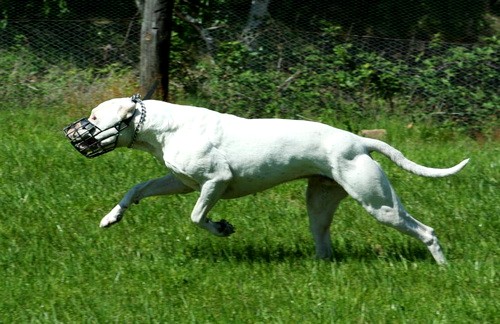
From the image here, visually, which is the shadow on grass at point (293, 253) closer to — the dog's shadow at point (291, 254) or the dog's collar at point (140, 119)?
the dog's shadow at point (291, 254)

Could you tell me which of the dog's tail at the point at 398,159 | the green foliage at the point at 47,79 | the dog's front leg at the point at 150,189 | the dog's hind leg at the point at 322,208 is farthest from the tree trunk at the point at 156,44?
the dog's tail at the point at 398,159

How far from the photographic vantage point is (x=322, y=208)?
7738mm

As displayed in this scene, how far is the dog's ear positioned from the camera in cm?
721

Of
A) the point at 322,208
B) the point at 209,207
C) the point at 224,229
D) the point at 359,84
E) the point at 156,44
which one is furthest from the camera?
the point at 359,84

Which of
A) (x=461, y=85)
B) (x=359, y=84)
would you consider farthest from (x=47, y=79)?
(x=461, y=85)

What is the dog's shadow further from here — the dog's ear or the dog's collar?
the dog's ear

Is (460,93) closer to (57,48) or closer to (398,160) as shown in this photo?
(57,48)

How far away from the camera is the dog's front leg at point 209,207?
23.9ft

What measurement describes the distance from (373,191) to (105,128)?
1.87 metres

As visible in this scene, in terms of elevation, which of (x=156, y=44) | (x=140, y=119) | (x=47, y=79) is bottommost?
(x=47, y=79)

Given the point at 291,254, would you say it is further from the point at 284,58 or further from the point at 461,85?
the point at 461,85

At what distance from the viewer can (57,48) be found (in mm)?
14477

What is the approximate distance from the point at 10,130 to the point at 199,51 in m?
3.44

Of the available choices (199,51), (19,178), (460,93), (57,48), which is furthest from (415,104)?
(19,178)
